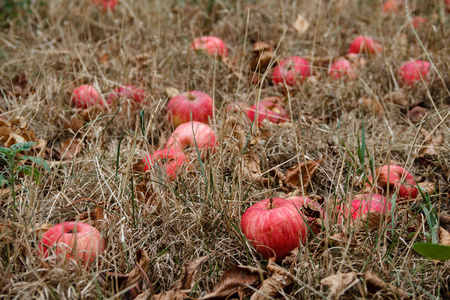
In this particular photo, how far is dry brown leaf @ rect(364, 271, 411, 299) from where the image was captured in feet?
4.60

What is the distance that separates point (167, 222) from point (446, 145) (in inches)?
67.2

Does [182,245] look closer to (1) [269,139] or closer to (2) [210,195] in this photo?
(2) [210,195]

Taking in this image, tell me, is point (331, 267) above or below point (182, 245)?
above

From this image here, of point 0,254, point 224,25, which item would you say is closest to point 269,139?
point 0,254

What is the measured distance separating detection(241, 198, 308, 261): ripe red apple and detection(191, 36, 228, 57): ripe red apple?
2.09 meters

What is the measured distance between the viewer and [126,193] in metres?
1.88

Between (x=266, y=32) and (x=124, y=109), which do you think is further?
(x=266, y=32)

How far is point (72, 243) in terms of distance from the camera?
5.27ft

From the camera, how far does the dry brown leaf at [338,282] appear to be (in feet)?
4.52

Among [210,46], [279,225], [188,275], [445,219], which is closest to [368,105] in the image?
[445,219]

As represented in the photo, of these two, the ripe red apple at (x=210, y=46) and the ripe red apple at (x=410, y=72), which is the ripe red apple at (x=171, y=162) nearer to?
the ripe red apple at (x=210, y=46)

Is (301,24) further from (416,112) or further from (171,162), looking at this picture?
(171,162)

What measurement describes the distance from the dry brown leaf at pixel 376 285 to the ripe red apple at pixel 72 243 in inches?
38.9

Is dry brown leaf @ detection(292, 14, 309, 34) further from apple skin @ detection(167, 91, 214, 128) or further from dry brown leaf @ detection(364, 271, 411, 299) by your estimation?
dry brown leaf @ detection(364, 271, 411, 299)
